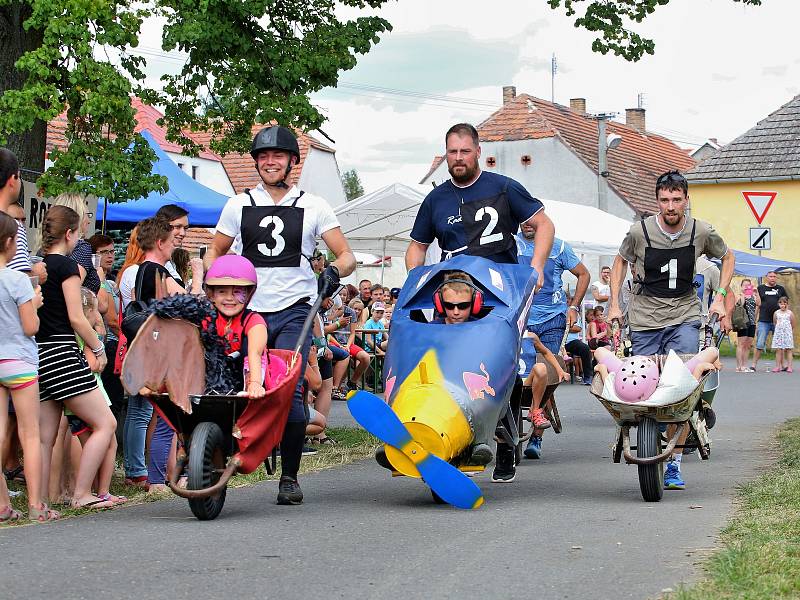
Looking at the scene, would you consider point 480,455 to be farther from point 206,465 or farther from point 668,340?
point 668,340

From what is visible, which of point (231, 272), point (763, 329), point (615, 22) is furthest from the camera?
point (763, 329)

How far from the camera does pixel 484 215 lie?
8.99m

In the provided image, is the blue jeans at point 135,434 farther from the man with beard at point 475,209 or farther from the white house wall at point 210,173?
the white house wall at point 210,173

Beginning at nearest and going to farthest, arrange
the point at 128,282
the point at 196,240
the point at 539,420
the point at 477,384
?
the point at 477,384
the point at 128,282
the point at 539,420
the point at 196,240

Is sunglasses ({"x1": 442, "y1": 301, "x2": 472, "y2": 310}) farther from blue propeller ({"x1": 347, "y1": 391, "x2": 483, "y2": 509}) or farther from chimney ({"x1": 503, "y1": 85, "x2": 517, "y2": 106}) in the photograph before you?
chimney ({"x1": 503, "y1": 85, "x2": 517, "y2": 106})

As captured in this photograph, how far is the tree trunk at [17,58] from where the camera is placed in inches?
528

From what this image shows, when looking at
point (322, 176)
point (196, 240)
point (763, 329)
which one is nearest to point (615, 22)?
point (763, 329)

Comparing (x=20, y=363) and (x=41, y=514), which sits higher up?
(x=20, y=363)

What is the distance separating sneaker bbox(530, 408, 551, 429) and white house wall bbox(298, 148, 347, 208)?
48.3 meters

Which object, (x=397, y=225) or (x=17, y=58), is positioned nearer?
(x=17, y=58)

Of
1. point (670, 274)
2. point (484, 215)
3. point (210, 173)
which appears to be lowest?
point (670, 274)

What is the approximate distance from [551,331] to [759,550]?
627 centimetres

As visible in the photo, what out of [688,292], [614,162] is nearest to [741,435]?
[688,292]

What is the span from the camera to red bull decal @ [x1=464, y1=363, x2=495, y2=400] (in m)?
7.99
